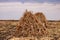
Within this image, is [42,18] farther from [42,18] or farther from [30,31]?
[30,31]

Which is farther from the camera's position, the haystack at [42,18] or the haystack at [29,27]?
the haystack at [42,18]

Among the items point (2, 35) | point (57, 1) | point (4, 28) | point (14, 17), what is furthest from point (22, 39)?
point (57, 1)

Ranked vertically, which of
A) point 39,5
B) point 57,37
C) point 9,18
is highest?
point 39,5

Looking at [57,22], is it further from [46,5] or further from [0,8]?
[0,8]

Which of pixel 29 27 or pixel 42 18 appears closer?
pixel 29 27

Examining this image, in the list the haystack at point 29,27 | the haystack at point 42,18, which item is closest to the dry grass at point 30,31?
the haystack at point 29,27

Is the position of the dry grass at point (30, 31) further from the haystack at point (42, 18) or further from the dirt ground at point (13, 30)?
the haystack at point (42, 18)

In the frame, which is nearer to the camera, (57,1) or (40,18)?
(40,18)

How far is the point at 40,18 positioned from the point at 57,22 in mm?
514

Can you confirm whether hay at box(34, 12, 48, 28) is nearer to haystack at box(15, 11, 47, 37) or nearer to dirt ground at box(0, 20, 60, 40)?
dirt ground at box(0, 20, 60, 40)

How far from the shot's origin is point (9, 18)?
4180 millimetres

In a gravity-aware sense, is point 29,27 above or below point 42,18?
below

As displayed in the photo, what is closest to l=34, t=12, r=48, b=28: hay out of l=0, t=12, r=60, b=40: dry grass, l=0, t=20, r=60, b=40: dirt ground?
l=0, t=20, r=60, b=40: dirt ground

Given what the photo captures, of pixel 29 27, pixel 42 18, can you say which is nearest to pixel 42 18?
pixel 42 18
